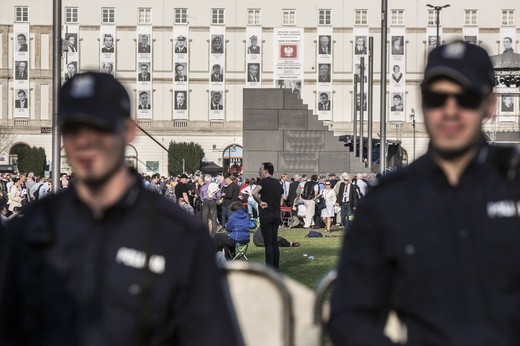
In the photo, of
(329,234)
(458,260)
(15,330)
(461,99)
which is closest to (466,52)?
(461,99)

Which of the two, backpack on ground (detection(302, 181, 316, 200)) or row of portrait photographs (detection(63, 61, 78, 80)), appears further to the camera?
row of portrait photographs (detection(63, 61, 78, 80))

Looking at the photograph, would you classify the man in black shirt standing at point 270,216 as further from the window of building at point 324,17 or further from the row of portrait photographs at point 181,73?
the window of building at point 324,17

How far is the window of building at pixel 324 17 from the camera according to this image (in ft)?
283

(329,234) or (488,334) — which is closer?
(488,334)

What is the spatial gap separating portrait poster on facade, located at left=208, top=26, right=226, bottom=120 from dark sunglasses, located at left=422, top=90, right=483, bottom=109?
8232 centimetres

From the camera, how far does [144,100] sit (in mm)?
85312

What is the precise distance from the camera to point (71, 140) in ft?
10.5

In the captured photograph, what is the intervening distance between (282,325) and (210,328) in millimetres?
1365

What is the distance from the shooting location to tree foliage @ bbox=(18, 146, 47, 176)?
8256 cm

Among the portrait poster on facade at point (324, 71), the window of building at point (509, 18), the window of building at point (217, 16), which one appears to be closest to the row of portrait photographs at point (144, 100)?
the window of building at point (217, 16)

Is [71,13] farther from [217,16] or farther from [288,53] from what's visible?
[288,53]

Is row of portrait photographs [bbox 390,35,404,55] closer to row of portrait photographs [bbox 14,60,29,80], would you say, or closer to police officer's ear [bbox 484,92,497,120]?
row of portrait photographs [bbox 14,60,29,80]

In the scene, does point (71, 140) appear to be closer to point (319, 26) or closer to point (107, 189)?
point (107, 189)

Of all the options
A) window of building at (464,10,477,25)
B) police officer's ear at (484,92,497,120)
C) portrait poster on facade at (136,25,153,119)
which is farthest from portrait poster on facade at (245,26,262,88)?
police officer's ear at (484,92,497,120)
